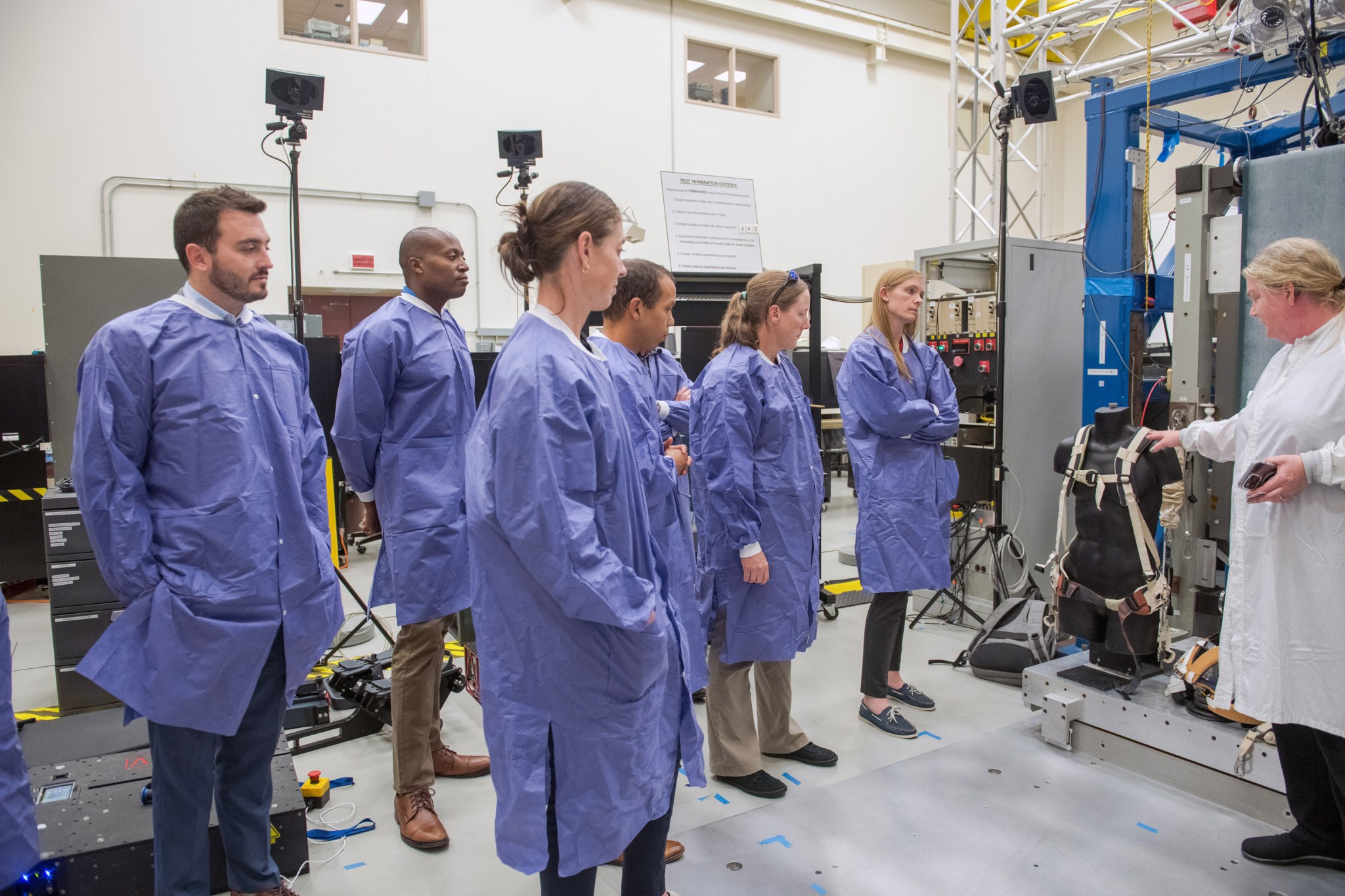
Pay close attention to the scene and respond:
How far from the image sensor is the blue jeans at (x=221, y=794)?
1.78m

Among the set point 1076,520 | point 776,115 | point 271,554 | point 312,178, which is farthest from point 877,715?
point 776,115

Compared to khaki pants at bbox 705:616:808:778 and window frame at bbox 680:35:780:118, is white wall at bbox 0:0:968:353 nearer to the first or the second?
window frame at bbox 680:35:780:118

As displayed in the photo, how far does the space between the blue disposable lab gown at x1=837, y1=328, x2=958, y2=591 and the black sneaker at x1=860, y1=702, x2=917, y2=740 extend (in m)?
0.46

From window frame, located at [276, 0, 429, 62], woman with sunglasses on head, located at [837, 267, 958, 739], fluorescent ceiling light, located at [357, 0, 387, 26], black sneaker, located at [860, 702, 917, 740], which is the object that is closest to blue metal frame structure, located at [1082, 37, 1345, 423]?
woman with sunglasses on head, located at [837, 267, 958, 739]

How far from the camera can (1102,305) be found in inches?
166

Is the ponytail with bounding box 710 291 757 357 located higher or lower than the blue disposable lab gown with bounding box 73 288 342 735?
higher

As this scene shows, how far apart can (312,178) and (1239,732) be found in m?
7.55

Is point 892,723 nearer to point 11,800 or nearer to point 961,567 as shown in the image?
point 961,567

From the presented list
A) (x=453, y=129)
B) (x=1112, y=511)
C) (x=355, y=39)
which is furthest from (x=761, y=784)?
(x=355, y=39)

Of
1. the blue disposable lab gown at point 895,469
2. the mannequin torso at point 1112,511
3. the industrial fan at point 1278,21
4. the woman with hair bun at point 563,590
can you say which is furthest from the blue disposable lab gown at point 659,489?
the industrial fan at point 1278,21

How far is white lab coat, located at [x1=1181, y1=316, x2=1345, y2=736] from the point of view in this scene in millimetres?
1983

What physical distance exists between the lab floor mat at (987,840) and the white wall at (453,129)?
10.9 ft

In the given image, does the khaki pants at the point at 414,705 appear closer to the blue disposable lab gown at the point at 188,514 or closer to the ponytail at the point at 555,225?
the blue disposable lab gown at the point at 188,514

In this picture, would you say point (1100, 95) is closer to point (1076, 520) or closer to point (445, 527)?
point (1076, 520)
